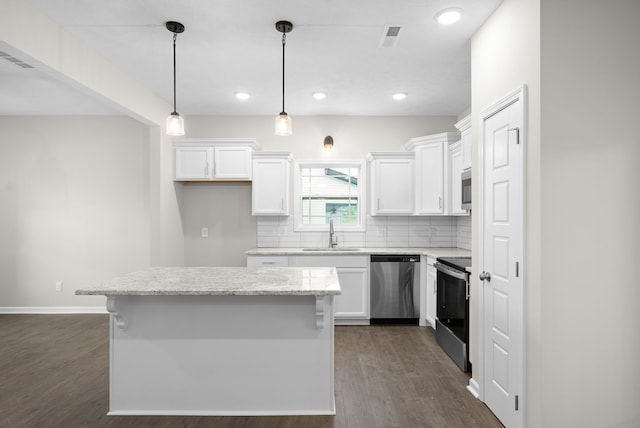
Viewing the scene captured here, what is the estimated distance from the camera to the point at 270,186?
16.1ft

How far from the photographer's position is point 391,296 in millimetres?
4609

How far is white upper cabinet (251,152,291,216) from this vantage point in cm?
489

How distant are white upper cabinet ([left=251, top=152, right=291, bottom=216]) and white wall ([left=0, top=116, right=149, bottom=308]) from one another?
153 centimetres

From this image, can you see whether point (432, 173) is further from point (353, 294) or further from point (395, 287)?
point (353, 294)

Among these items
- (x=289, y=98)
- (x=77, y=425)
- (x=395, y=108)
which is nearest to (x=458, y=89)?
(x=395, y=108)

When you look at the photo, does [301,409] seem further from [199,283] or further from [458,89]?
[458,89]

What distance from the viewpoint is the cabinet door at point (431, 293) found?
4.23 metres

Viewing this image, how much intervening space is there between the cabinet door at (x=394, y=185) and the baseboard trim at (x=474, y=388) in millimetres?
2362

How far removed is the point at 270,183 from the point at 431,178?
1.97 meters

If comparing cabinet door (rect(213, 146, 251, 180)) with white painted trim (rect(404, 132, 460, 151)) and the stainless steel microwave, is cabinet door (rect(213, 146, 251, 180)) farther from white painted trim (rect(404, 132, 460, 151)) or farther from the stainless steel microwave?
the stainless steel microwave

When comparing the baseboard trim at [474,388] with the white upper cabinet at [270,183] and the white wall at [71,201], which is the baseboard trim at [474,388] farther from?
the white wall at [71,201]

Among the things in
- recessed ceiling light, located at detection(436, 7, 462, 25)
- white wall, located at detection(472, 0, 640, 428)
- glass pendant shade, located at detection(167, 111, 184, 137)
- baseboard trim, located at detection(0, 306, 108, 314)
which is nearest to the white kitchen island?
glass pendant shade, located at detection(167, 111, 184, 137)

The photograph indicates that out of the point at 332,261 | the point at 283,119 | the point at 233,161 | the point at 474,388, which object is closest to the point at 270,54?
the point at 283,119

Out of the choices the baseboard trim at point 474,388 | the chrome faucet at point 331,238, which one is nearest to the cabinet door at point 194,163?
the chrome faucet at point 331,238
